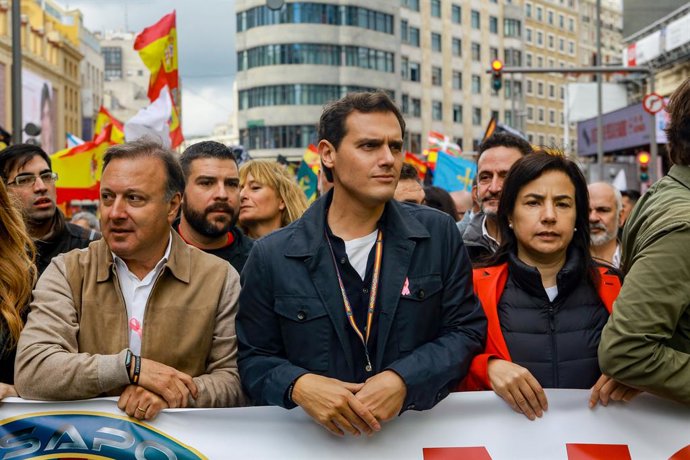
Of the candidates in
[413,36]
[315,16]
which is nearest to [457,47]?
[413,36]

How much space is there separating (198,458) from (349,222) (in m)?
1.09

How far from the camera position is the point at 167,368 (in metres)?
3.56

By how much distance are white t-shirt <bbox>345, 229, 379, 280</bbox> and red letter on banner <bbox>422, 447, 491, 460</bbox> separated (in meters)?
0.75

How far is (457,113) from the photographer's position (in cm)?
8856

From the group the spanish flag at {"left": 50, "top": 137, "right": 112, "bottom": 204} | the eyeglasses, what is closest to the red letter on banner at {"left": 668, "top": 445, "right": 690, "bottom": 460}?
the eyeglasses

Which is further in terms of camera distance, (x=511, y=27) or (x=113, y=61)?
(x=113, y=61)

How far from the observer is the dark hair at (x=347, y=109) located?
145 inches

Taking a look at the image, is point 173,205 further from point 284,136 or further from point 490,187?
point 284,136

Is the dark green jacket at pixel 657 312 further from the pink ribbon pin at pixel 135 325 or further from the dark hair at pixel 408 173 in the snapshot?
the dark hair at pixel 408 173

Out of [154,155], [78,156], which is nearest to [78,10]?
[78,156]

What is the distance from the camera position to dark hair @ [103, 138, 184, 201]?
3.93m

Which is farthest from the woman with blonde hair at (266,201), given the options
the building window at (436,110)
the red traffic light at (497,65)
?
the building window at (436,110)

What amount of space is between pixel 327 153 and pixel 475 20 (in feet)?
297

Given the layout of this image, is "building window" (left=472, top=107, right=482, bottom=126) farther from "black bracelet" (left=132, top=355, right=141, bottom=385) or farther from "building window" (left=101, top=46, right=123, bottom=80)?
"black bracelet" (left=132, top=355, right=141, bottom=385)
